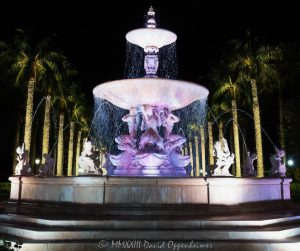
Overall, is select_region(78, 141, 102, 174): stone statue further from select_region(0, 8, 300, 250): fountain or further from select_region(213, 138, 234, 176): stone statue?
select_region(213, 138, 234, 176): stone statue

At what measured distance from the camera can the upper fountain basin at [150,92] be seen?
581 inches

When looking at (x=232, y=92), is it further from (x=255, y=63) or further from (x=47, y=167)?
(x=47, y=167)

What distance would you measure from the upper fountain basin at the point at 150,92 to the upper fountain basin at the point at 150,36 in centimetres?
→ 283

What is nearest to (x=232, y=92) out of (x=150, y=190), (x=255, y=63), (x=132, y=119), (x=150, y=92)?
(x=255, y=63)

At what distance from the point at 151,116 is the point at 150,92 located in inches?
46.9

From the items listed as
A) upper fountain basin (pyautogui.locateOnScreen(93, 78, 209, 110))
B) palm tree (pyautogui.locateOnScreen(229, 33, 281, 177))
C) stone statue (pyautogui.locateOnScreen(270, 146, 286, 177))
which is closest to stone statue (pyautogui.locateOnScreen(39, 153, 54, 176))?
upper fountain basin (pyautogui.locateOnScreen(93, 78, 209, 110))

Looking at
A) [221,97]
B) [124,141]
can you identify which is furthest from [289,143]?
[124,141]

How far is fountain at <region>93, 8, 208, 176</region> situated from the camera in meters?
14.9

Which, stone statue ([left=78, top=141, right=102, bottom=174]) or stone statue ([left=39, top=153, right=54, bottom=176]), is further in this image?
stone statue ([left=39, top=153, right=54, bottom=176])

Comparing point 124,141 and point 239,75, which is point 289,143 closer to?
point 239,75

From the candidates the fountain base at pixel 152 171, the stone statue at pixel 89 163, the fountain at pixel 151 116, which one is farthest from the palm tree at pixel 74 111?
the stone statue at pixel 89 163

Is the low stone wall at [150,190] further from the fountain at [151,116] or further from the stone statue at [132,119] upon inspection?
the stone statue at [132,119]

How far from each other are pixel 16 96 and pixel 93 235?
25452mm

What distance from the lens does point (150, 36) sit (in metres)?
16.7
